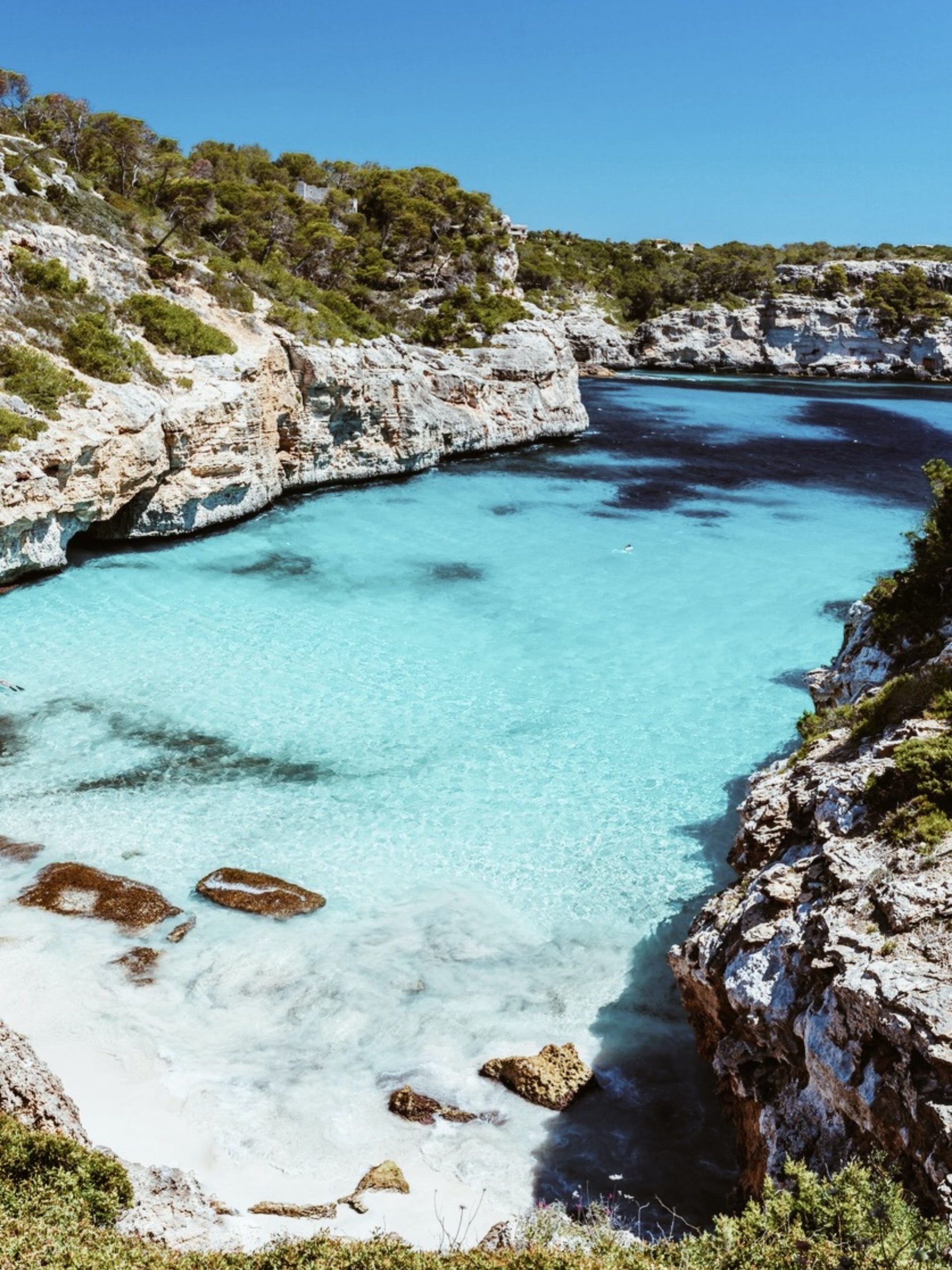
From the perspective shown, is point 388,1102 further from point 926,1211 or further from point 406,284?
point 406,284

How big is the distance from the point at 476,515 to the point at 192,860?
21.0 meters

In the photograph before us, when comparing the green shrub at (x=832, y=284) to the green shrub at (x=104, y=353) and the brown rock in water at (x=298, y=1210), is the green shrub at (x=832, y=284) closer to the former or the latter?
the green shrub at (x=104, y=353)

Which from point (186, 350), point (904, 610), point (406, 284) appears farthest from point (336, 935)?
point (406, 284)

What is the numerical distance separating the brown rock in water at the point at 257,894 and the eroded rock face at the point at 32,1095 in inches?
174

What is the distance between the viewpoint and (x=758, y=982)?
7125 millimetres

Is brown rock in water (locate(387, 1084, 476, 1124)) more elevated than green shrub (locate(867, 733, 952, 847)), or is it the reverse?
green shrub (locate(867, 733, 952, 847))

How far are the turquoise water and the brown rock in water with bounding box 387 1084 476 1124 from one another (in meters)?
0.13

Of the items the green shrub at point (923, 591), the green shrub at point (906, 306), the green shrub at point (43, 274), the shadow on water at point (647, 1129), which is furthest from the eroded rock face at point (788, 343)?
the shadow on water at point (647, 1129)

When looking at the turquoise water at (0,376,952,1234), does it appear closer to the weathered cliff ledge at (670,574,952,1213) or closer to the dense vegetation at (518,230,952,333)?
the weathered cliff ledge at (670,574,952,1213)

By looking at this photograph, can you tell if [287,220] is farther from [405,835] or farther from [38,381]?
[405,835]

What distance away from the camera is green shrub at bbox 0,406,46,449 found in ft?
62.5

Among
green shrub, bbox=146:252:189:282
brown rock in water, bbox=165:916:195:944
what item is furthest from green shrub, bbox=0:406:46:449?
brown rock in water, bbox=165:916:195:944

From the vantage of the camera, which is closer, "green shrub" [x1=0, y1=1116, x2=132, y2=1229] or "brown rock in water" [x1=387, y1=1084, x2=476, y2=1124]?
"green shrub" [x1=0, y1=1116, x2=132, y2=1229]

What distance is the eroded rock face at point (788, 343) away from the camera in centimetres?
8788
